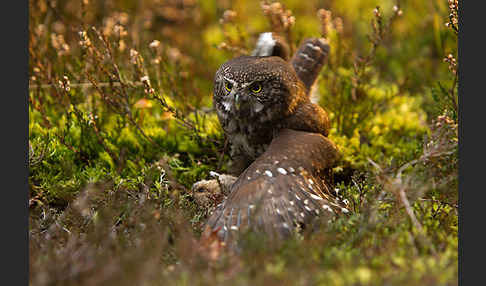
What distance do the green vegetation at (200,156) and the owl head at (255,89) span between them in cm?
59

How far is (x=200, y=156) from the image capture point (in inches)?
165

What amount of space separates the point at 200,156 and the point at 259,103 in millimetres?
1276

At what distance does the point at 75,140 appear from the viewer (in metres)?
4.13

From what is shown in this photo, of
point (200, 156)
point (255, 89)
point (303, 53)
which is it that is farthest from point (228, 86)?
point (200, 156)

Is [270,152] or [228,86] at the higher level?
[228,86]

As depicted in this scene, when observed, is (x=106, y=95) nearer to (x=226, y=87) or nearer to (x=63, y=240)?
(x=226, y=87)

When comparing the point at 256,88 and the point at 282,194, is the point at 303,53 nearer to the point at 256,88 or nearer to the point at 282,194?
the point at 256,88

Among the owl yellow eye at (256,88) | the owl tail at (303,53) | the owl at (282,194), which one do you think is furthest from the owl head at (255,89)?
the owl tail at (303,53)

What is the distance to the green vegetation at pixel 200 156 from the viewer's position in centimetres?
208

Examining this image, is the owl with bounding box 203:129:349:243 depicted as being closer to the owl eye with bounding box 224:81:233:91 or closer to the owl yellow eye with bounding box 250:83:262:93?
the owl yellow eye with bounding box 250:83:262:93

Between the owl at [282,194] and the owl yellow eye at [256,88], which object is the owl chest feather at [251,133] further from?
the owl yellow eye at [256,88]

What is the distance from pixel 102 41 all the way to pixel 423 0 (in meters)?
4.92

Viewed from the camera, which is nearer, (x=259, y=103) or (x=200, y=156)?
(x=259, y=103)

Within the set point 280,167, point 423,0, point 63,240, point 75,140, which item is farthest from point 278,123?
point 423,0
